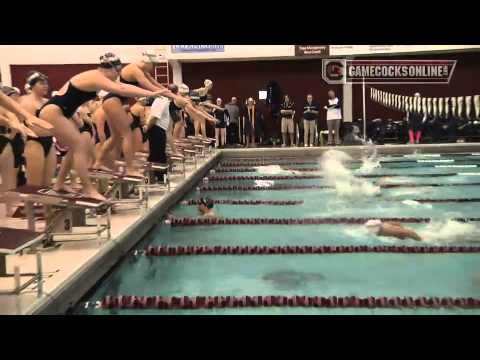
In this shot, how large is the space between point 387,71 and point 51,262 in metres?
12.5

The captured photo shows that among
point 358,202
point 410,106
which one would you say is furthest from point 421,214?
point 410,106

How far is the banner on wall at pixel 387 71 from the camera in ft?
46.4

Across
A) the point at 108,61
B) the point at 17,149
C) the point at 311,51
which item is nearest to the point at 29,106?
the point at 17,149

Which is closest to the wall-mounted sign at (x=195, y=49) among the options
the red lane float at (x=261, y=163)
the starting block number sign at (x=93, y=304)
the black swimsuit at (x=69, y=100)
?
the red lane float at (x=261, y=163)

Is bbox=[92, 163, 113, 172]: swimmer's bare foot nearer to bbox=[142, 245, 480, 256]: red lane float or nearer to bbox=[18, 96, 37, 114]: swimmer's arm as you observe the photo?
bbox=[18, 96, 37, 114]: swimmer's arm

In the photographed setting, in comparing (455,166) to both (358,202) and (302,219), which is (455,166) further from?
(302,219)

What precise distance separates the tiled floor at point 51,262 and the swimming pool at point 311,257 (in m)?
0.23

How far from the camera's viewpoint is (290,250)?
4148mm

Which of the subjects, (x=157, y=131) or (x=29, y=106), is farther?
(x=157, y=131)

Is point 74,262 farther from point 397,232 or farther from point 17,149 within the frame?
point 397,232

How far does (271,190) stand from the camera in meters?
7.04

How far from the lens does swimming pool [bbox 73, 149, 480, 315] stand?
316cm

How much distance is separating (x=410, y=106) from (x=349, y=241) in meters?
11.0

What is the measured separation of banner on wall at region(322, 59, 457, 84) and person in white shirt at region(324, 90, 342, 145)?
1.60 meters
